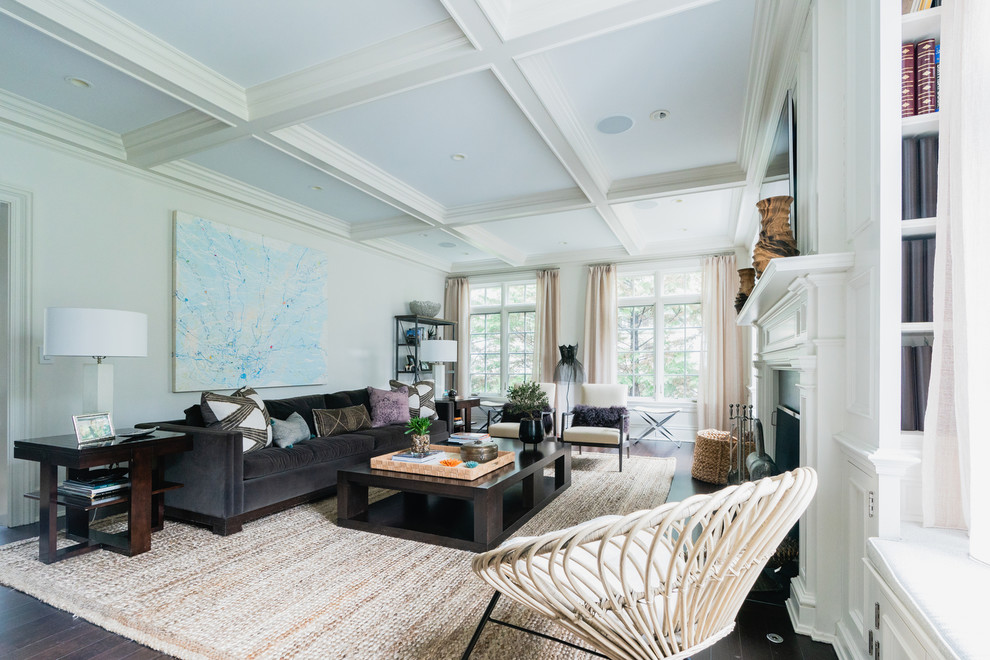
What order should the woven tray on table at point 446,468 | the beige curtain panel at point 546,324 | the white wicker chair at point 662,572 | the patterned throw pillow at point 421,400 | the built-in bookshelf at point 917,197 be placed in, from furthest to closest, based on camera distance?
the beige curtain panel at point 546,324, the patterned throw pillow at point 421,400, the woven tray on table at point 446,468, the built-in bookshelf at point 917,197, the white wicker chair at point 662,572

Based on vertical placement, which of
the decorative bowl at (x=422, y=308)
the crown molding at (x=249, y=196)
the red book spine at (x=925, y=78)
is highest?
the crown molding at (x=249, y=196)

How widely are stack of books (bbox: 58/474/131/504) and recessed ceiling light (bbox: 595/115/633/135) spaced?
12.2 feet

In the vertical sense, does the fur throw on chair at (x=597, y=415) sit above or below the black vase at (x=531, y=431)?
below

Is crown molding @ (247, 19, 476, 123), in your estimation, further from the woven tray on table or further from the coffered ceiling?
the woven tray on table

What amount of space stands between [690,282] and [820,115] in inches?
215

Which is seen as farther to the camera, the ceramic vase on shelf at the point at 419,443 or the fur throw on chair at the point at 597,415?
the fur throw on chair at the point at 597,415

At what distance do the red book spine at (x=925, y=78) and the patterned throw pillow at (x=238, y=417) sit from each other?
152 inches

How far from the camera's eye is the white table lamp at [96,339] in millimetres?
2781

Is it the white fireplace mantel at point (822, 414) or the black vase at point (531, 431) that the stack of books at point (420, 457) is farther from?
the white fireplace mantel at point (822, 414)

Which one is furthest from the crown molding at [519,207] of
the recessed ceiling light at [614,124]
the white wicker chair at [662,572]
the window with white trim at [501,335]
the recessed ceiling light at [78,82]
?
the white wicker chair at [662,572]

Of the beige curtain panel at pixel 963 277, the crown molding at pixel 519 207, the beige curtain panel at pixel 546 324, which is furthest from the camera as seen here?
the beige curtain panel at pixel 546 324

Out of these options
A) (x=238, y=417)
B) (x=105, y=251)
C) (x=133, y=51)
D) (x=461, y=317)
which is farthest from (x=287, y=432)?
(x=461, y=317)

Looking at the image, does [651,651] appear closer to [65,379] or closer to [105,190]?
[65,379]

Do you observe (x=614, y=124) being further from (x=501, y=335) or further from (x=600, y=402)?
(x=501, y=335)
